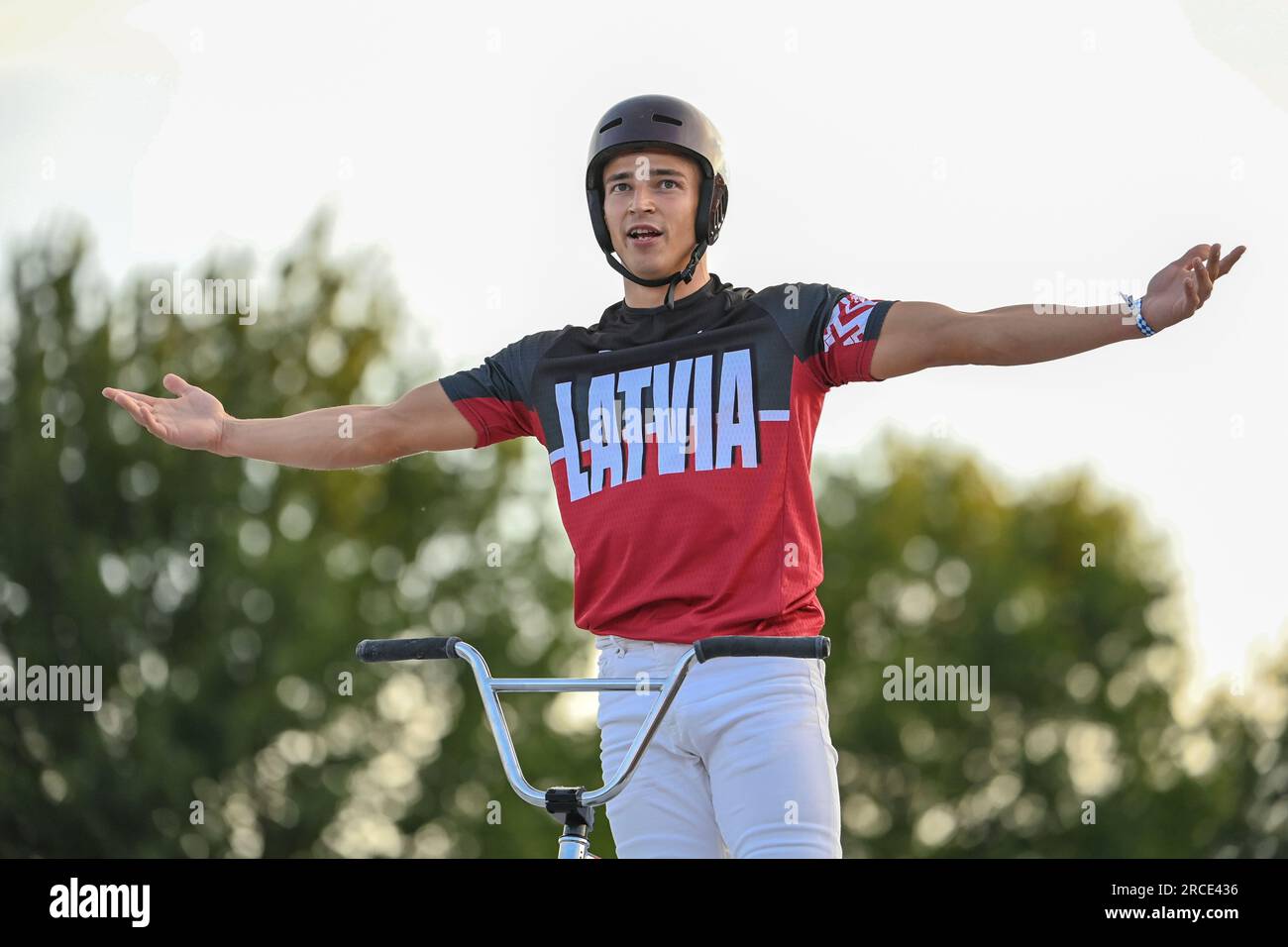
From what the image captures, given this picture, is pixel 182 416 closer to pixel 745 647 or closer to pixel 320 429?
pixel 320 429

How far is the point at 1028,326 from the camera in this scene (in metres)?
4.84

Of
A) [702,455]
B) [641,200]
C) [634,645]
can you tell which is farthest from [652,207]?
[634,645]

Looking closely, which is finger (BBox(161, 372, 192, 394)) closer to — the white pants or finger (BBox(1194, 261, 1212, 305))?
the white pants

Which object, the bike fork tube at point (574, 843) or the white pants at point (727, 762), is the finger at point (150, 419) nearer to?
the white pants at point (727, 762)

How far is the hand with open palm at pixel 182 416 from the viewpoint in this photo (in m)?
5.67

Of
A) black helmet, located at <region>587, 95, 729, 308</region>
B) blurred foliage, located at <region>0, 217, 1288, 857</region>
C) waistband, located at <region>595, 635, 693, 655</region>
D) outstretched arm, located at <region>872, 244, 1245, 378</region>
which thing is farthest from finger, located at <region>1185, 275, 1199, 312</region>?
blurred foliage, located at <region>0, 217, 1288, 857</region>

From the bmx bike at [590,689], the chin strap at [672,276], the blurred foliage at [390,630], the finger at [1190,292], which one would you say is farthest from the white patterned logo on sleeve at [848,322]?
the blurred foliage at [390,630]

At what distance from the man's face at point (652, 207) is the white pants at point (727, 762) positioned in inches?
49.3

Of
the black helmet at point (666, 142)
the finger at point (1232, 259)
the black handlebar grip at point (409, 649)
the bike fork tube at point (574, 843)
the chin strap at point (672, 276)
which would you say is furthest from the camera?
the black helmet at point (666, 142)

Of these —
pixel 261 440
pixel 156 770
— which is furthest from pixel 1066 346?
pixel 156 770

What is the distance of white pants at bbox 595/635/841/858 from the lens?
4.66m

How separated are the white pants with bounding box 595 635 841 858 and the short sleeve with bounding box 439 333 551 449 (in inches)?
39.4

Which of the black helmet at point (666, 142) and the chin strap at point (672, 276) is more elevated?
the black helmet at point (666, 142)

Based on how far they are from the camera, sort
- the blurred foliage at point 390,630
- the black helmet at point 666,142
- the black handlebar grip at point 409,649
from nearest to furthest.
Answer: the black handlebar grip at point 409,649 < the black helmet at point 666,142 < the blurred foliage at point 390,630
